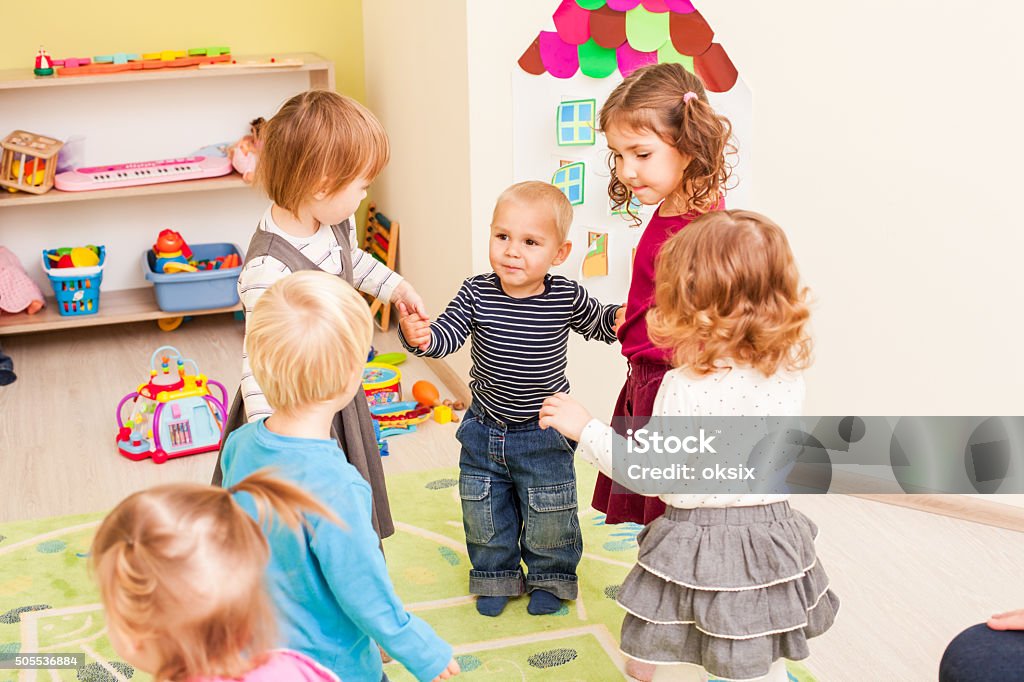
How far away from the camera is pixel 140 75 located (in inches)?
146

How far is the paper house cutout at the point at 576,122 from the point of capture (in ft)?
9.02

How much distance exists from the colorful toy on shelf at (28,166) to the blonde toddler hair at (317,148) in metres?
2.20

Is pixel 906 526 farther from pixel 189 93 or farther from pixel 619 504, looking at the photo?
pixel 189 93

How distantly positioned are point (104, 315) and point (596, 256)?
1.91 meters

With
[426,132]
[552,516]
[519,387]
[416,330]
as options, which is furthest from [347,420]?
[426,132]

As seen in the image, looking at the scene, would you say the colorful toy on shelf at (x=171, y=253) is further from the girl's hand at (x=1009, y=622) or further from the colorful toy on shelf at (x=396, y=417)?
the girl's hand at (x=1009, y=622)

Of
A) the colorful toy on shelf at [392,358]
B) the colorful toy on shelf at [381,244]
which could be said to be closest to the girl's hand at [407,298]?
the colorful toy on shelf at [392,358]

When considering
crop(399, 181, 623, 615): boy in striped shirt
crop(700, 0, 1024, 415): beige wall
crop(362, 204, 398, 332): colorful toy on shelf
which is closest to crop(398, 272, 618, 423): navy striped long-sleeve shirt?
crop(399, 181, 623, 615): boy in striped shirt

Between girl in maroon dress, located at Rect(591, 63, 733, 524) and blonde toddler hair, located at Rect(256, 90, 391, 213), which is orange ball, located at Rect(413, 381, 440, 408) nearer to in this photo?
girl in maroon dress, located at Rect(591, 63, 733, 524)

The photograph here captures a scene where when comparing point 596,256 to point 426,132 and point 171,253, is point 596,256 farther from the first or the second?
point 171,253

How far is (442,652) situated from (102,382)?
249 centimetres

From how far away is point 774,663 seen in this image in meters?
1.64

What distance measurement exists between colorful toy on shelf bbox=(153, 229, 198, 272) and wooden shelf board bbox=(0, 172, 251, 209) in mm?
158

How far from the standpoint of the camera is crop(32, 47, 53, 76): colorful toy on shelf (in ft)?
→ 11.9
